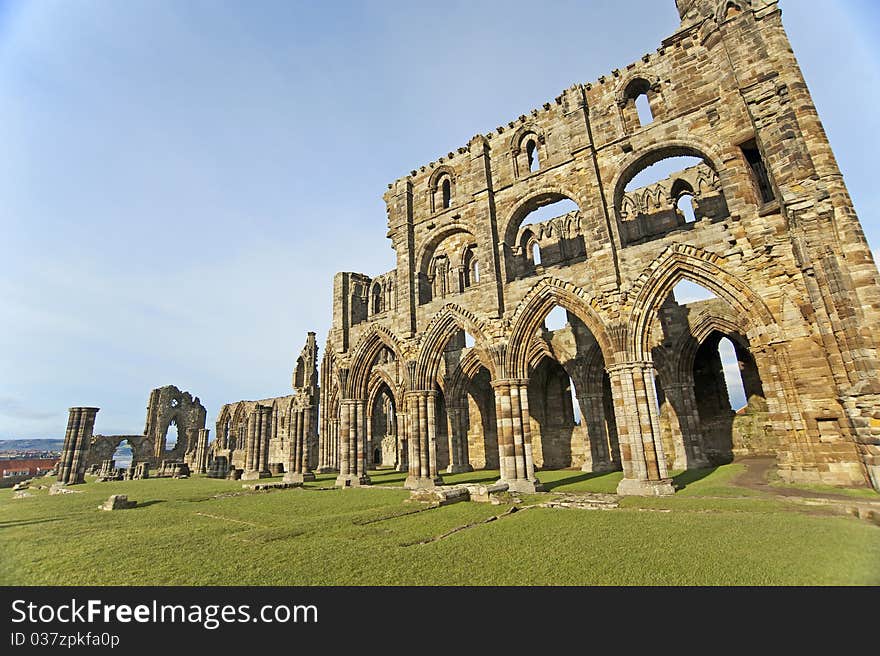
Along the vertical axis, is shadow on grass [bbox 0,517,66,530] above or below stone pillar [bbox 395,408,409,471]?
below

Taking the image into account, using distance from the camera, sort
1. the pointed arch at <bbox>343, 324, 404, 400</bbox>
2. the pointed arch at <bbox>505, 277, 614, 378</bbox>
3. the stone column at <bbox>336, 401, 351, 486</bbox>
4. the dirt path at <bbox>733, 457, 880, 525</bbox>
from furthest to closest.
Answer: the pointed arch at <bbox>343, 324, 404, 400</bbox>, the stone column at <bbox>336, 401, 351, 486</bbox>, the pointed arch at <bbox>505, 277, 614, 378</bbox>, the dirt path at <bbox>733, 457, 880, 525</bbox>

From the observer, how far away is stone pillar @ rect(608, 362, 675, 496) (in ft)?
41.2

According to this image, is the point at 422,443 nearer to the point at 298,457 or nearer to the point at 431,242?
the point at 298,457

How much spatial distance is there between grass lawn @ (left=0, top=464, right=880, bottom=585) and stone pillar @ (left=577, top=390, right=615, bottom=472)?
10.2m

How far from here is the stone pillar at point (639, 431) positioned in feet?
41.2

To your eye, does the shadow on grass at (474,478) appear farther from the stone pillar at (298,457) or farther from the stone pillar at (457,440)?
the stone pillar at (298,457)

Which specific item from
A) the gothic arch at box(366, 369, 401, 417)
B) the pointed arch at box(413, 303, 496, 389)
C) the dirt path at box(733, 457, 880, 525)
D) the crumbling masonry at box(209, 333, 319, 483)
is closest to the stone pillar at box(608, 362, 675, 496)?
the dirt path at box(733, 457, 880, 525)

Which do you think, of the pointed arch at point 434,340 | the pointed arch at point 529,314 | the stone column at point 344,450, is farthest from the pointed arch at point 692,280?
the stone column at point 344,450

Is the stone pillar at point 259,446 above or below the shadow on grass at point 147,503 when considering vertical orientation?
above

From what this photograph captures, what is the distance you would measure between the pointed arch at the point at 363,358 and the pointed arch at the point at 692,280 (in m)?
11.3

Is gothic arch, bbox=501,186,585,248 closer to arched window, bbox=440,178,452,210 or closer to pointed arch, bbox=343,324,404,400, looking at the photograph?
arched window, bbox=440,178,452,210
